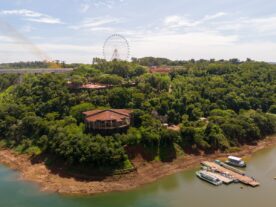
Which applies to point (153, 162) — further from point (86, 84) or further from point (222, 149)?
point (86, 84)

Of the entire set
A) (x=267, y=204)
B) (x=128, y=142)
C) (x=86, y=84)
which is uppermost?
(x=86, y=84)

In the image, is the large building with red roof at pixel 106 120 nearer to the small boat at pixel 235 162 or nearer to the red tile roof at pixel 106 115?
the red tile roof at pixel 106 115

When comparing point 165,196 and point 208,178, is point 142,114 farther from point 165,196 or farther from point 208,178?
point 165,196

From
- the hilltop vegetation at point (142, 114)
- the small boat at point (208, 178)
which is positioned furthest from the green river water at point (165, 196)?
the hilltop vegetation at point (142, 114)

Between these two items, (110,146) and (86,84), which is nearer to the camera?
(110,146)

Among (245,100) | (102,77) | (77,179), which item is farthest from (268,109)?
(77,179)

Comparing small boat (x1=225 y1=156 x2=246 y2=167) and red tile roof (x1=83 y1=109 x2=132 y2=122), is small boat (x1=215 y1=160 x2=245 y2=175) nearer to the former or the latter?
small boat (x1=225 y1=156 x2=246 y2=167)
